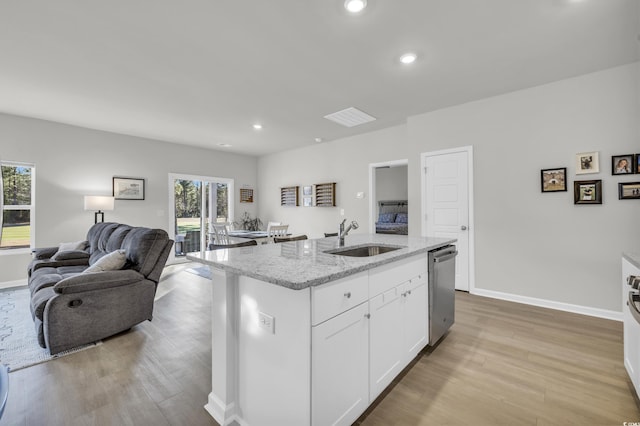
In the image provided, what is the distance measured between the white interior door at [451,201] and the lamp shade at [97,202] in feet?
17.6

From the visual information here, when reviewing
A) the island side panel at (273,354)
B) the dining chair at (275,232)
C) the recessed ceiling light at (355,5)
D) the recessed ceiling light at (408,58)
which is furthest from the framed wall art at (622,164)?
the dining chair at (275,232)

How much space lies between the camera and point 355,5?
205 centimetres

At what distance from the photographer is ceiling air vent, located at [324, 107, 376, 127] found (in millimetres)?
4312

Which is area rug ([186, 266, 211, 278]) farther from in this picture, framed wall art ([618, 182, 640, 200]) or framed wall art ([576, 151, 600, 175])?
framed wall art ([618, 182, 640, 200])

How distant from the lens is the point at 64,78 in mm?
3162

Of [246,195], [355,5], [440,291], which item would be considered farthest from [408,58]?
[246,195]

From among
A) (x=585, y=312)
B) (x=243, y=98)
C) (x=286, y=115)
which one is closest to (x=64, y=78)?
(x=243, y=98)

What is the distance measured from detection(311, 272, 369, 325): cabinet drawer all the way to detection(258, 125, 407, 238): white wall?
3.98 m

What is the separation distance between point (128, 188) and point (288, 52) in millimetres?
4656

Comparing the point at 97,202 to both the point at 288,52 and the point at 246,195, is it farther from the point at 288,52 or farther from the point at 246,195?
the point at 288,52

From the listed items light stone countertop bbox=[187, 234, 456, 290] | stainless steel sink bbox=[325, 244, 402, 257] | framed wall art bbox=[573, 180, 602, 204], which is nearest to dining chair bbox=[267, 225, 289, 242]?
stainless steel sink bbox=[325, 244, 402, 257]

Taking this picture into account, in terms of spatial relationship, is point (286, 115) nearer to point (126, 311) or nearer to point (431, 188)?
point (431, 188)

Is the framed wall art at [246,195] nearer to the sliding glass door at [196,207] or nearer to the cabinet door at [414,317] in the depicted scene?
the sliding glass door at [196,207]

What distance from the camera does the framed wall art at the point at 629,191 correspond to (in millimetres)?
2844
